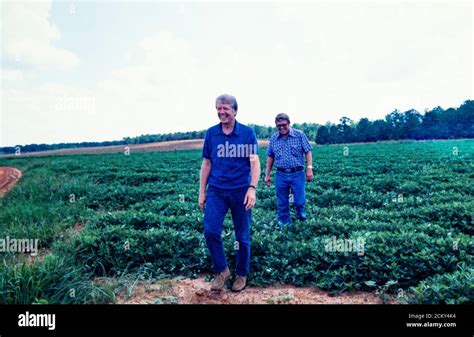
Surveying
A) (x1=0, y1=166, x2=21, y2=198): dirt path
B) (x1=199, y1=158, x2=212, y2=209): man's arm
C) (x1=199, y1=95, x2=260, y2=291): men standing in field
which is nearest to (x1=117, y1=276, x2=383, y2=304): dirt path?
(x1=199, y1=95, x2=260, y2=291): men standing in field

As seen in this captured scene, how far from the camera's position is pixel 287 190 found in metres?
5.75

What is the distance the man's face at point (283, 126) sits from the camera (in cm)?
543

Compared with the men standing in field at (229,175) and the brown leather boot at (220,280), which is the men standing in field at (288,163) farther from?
the brown leather boot at (220,280)

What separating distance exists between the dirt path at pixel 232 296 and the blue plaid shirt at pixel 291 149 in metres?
2.12

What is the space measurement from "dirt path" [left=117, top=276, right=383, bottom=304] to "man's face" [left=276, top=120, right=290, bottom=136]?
246 centimetres

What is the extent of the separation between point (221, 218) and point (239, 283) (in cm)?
84

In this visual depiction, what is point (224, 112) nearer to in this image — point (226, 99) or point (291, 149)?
point (226, 99)

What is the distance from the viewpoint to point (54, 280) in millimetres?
3447

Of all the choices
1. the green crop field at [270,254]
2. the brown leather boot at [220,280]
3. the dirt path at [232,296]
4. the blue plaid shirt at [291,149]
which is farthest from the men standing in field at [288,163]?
the brown leather boot at [220,280]

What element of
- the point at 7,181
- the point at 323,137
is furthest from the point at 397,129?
the point at 7,181

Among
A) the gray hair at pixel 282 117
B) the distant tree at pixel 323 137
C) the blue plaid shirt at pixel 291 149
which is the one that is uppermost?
the distant tree at pixel 323 137

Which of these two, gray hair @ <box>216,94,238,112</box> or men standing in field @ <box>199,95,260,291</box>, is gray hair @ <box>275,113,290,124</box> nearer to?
men standing in field @ <box>199,95,260,291</box>
